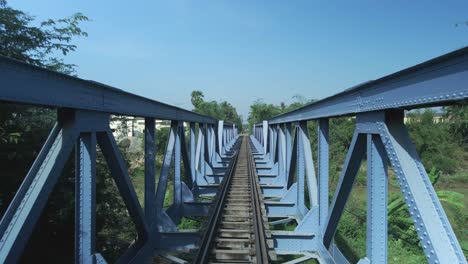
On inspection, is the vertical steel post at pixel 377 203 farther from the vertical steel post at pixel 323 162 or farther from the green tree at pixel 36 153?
the green tree at pixel 36 153

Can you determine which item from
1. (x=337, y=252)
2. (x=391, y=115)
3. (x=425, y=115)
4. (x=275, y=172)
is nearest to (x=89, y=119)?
(x=391, y=115)

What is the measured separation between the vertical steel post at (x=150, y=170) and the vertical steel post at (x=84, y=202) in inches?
91.1

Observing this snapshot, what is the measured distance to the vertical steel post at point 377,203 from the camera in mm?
3965

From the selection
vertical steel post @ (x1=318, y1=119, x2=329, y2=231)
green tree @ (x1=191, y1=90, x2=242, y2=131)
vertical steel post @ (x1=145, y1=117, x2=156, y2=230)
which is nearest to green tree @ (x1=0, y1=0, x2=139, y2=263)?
vertical steel post @ (x1=145, y1=117, x2=156, y2=230)

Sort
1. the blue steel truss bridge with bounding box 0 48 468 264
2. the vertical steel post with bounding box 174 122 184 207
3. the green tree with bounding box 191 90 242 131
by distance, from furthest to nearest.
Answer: the green tree with bounding box 191 90 242 131 → the vertical steel post with bounding box 174 122 184 207 → the blue steel truss bridge with bounding box 0 48 468 264

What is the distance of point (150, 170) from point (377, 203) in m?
3.61

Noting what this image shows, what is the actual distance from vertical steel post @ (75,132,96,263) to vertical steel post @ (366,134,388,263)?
278 centimetres

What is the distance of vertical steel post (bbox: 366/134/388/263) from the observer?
396 cm

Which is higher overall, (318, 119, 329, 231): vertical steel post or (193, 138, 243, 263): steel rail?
(318, 119, 329, 231): vertical steel post

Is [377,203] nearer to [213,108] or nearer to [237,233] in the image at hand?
[237,233]

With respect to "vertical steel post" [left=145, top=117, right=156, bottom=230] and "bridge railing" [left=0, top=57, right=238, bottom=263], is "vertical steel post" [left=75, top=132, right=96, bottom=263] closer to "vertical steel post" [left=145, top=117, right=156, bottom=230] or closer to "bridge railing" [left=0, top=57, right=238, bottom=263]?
"bridge railing" [left=0, top=57, right=238, bottom=263]

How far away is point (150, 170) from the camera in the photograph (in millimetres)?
6391

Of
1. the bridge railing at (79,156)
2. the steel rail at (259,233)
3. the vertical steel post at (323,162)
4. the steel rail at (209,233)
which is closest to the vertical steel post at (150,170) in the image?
the bridge railing at (79,156)

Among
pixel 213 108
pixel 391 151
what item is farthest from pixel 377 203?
pixel 213 108
